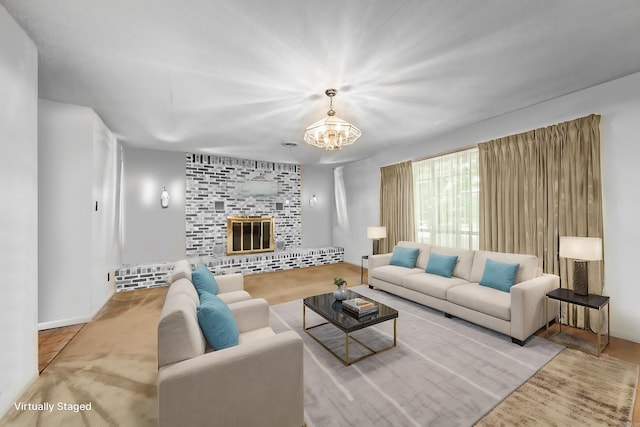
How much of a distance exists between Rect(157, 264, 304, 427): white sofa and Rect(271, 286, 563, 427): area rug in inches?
14.4

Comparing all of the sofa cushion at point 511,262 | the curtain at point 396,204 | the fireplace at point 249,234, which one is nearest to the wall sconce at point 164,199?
the fireplace at point 249,234

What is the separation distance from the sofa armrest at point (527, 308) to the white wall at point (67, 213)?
16.6ft

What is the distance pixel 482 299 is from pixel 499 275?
463mm

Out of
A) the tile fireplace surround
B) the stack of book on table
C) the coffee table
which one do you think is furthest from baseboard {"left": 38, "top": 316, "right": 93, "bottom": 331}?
the stack of book on table

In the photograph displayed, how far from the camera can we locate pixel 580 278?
281cm

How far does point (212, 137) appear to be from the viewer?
458 cm

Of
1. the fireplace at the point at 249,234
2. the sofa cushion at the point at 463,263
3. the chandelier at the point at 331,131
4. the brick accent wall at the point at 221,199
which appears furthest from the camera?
the fireplace at the point at 249,234

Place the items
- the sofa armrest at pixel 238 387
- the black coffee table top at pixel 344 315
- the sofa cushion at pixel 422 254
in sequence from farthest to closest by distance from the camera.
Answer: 1. the sofa cushion at pixel 422 254
2. the black coffee table top at pixel 344 315
3. the sofa armrest at pixel 238 387

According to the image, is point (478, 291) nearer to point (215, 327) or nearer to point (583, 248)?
point (583, 248)

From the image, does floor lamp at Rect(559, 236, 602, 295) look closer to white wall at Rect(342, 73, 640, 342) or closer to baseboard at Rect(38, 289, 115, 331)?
white wall at Rect(342, 73, 640, 342)

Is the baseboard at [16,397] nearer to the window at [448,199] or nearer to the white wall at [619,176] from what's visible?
the window at [448,199]

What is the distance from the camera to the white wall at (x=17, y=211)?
73.3 inches

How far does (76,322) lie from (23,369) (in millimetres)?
1471

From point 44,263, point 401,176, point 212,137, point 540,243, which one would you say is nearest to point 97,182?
point 44,263
